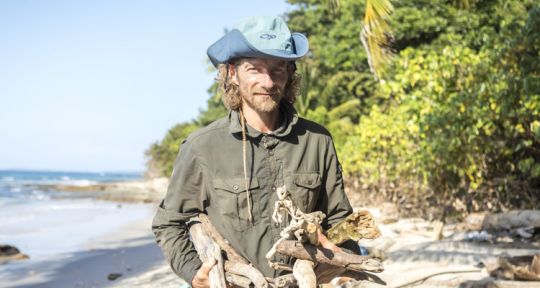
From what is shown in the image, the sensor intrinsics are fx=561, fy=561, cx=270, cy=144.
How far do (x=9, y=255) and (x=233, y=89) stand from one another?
39.3ft

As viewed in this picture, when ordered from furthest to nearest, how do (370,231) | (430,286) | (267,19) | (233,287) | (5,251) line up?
1. (5,251)
2. (430,286)
3. (267,19)
4. (233,287)
5. (370,231)

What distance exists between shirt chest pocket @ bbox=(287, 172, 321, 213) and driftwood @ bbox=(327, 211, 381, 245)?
22cm

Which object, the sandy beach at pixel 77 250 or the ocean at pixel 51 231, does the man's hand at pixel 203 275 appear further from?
the ocean at pixel 51 231

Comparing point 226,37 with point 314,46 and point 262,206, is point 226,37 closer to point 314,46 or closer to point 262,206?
point 262,206

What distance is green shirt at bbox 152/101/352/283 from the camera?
2.38 m

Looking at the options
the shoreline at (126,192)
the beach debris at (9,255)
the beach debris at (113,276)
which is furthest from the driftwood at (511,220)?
the shoreline at (126,192)

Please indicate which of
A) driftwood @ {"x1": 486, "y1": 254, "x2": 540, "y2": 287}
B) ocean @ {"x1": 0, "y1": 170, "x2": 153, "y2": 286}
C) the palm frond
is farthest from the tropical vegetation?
ocean @ {"x1": 0, "y1": 170, "x2": 153, "y2": 286}

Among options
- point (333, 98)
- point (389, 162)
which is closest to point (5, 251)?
point (389, 162)

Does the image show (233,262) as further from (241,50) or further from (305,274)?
(241,50)

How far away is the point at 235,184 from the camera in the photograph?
7.75 ft

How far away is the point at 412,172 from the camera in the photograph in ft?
43.1

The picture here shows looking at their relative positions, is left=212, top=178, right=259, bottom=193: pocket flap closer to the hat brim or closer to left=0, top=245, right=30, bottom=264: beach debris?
the hat brim

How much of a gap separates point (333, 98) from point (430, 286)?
20715 mm

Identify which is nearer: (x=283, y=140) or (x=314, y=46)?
(x=283, y=140)
